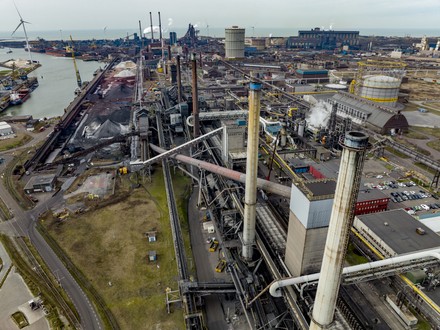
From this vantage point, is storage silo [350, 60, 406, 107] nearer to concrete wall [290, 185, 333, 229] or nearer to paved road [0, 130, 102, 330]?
concrete wall [290, 185, 333, 229]

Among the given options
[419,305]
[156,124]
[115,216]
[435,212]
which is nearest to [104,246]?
[115,216]

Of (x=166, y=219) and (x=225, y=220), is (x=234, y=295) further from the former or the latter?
(x=166, y=219)

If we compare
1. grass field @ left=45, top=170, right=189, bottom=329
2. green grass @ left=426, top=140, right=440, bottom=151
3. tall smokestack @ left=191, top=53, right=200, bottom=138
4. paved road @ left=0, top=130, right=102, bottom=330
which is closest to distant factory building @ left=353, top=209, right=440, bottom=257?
grass field @ left=45, top=170, right=189, bottom=329

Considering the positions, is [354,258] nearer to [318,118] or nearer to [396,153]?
[396,153]

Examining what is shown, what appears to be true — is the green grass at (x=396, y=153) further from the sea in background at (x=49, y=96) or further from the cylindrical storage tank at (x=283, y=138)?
the sea in background at (x=49, y=96)

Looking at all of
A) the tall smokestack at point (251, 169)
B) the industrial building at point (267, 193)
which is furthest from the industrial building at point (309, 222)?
the tall smokestack at point (251, 169)
